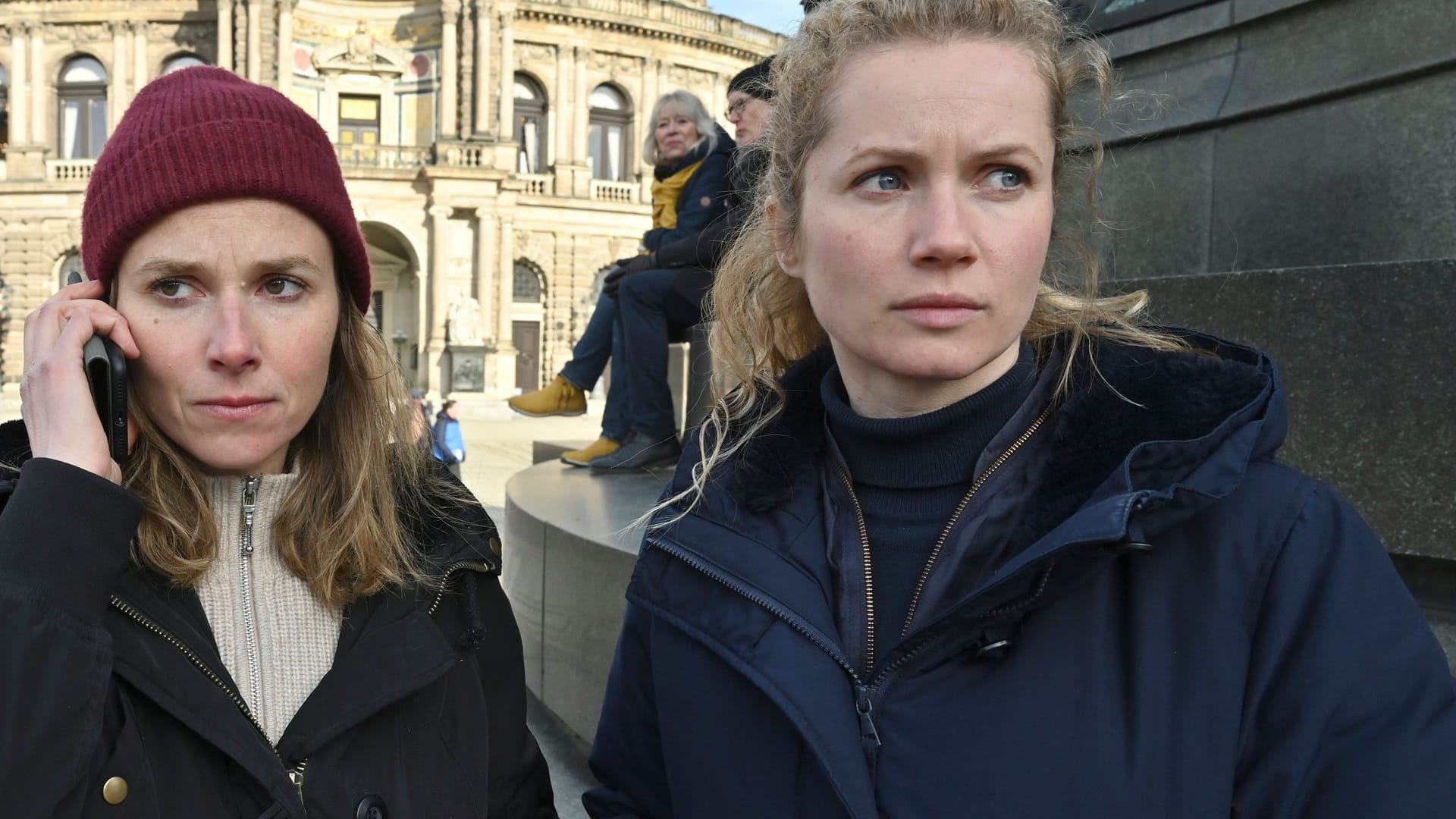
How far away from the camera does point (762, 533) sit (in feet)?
4.20

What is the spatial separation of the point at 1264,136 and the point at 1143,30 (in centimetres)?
79

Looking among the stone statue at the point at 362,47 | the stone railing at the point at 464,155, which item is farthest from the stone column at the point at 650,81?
the stone statue at the point at 362,47

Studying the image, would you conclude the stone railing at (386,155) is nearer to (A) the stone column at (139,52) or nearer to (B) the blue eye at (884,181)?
(A) the stone column at (139,52)

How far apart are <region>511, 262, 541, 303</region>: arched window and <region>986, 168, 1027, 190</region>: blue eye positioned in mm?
35394

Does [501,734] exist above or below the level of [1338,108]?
below

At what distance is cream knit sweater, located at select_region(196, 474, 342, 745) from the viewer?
1426mm

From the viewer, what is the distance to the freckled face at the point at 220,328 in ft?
4.56

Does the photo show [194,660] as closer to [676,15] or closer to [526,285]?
[526,285]

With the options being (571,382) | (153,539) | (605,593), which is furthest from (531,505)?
(153,539)

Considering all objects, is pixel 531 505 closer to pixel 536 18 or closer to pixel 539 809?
pixel 539 809

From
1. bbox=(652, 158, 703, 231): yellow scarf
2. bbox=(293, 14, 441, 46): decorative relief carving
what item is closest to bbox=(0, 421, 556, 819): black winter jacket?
bbox=(652, 158, 703, 231): yellow scarf

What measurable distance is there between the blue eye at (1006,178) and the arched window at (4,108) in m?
43.5

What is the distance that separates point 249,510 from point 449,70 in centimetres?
3519

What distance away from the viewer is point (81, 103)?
35.6 meters
